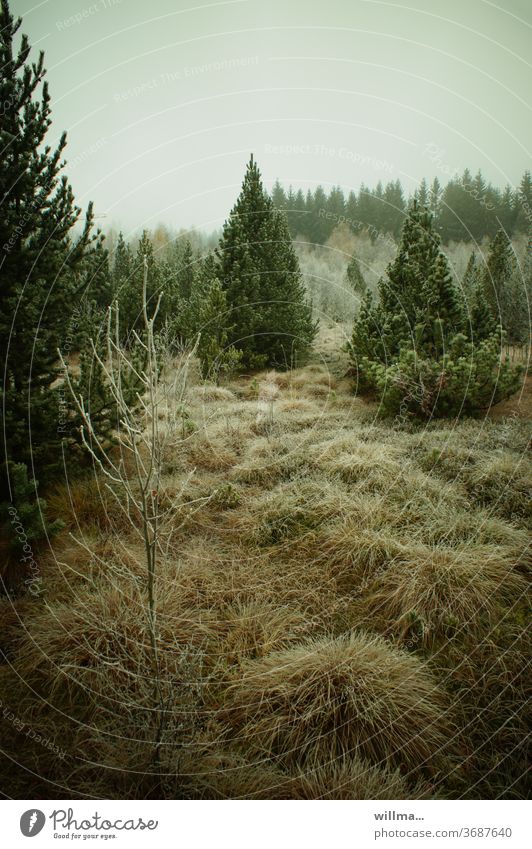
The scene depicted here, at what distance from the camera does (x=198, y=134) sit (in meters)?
3.95

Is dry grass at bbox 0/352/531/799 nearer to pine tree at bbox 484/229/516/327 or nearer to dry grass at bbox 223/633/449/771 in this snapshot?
dry grass at bbox 223/633/449/771

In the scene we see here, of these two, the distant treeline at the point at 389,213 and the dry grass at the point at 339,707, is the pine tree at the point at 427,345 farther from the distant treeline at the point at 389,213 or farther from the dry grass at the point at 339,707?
the distant treeline at the point at 389,213

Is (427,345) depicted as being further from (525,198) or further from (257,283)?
(257,283)

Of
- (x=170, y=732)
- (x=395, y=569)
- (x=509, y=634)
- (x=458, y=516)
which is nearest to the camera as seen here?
(x=170, y=732)

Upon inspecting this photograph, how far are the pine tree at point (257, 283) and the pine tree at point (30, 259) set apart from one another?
713cm

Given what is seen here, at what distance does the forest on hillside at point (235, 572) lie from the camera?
1.82 m

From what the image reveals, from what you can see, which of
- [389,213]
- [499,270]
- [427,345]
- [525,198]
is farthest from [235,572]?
[389,213]

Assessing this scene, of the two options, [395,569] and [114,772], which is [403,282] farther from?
[114,772]

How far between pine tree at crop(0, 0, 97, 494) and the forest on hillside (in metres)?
0.02

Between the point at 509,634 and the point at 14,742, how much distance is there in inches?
124

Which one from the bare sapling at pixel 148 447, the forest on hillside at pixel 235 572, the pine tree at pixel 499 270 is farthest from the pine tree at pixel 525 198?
the bare sapling at pixel 148 447

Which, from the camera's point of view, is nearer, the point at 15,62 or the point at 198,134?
the point at 15,62
